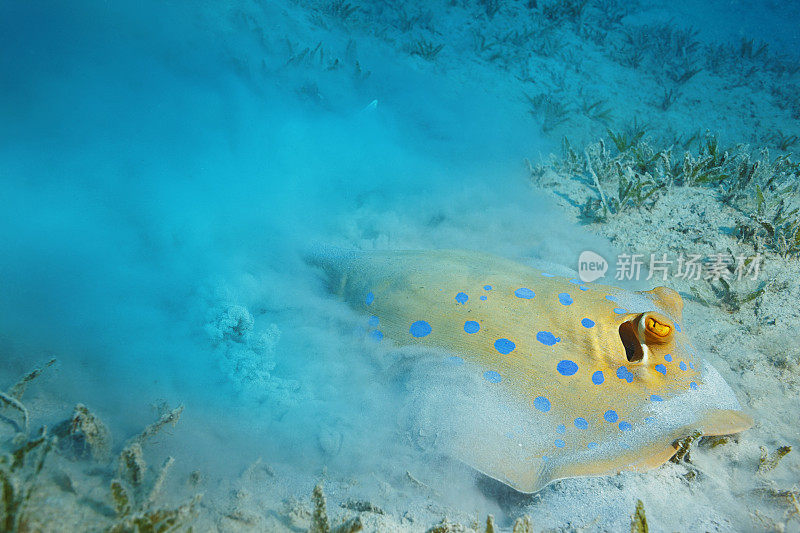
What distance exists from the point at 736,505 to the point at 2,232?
6.18 m

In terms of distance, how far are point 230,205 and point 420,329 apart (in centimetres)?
335

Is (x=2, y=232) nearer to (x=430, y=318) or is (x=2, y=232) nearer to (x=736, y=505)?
(x=430, y=318)

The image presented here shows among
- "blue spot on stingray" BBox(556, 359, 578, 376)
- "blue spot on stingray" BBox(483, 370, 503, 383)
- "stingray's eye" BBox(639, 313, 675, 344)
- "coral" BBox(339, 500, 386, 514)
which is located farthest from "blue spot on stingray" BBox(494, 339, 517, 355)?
"coral" BBox(339, 500, 386, 514)

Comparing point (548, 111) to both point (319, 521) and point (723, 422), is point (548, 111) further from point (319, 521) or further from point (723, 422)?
point (319, 521)

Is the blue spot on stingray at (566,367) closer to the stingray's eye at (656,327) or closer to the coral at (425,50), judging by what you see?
the stingray's eye at (656,327)

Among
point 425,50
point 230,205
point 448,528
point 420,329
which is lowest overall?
point 230,205

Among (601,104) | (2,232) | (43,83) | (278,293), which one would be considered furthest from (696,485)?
(43,83)

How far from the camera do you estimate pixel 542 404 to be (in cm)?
212

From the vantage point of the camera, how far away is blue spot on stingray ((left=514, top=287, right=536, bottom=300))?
8.24 feet

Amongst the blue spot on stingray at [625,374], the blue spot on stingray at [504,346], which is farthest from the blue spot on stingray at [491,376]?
the blue spot on stingray at [625,374]

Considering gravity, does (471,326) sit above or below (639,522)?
above

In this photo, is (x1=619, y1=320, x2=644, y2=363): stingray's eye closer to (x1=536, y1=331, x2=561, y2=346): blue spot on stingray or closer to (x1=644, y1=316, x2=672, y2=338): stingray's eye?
(x1=644, y1=316, x2=672, y2=338): stingray's eye

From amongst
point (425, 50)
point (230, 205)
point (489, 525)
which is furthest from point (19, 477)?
point (425, 50)

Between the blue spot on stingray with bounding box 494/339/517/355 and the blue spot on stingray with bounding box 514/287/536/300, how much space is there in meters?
0.36
